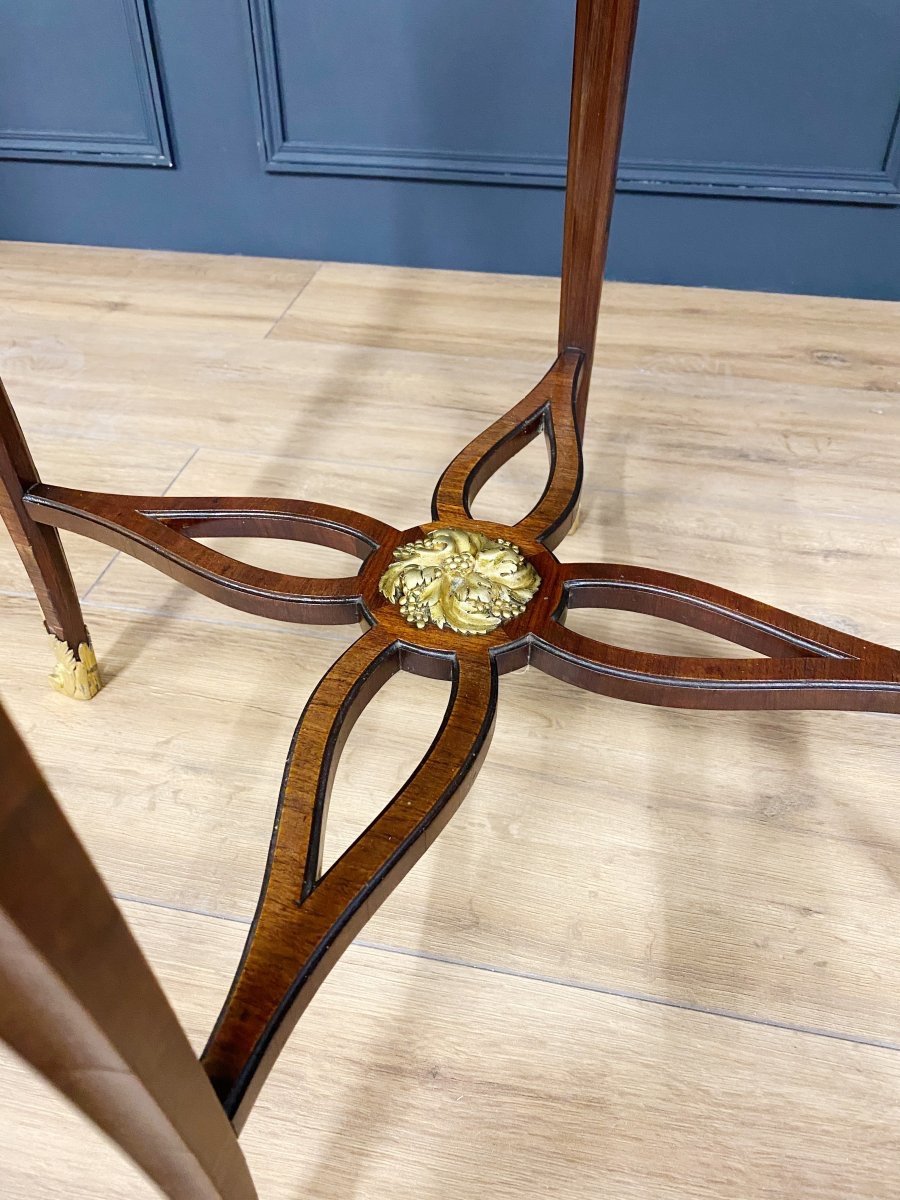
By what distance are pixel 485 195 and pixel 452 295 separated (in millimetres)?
137

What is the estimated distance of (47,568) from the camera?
72cm

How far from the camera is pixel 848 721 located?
77 centimetres

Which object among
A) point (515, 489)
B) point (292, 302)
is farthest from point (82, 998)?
point (292, 302)

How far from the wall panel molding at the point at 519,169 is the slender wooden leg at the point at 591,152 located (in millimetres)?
565

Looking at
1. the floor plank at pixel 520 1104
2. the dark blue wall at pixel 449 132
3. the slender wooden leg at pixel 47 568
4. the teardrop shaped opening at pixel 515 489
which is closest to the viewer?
the floor plank at pixel 520 1104

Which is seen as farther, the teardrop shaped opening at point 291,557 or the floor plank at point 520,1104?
the teardrop shaped opening at point 291,557

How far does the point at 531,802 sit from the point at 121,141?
1157 millimetres

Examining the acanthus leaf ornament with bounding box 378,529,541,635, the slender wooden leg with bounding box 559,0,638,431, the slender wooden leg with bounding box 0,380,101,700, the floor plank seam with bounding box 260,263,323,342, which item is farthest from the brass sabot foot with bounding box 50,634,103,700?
the floor plank seam with bounding box 260,263,323,342

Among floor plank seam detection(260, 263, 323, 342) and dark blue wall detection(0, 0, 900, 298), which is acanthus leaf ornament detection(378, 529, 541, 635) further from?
dark blue wall detection(0, 0, 900, 298)

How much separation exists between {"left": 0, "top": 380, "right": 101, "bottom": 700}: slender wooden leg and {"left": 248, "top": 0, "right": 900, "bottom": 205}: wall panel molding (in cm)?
83

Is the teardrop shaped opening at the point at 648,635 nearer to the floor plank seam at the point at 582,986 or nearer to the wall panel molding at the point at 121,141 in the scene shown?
the floor plank seam at the point at 582,986

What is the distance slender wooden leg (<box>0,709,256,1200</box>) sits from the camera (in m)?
0.24

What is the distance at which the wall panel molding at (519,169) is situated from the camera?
125 centimetres

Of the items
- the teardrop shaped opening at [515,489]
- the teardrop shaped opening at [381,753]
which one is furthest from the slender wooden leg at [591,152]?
the teardrop shaped opening at [381,753]
